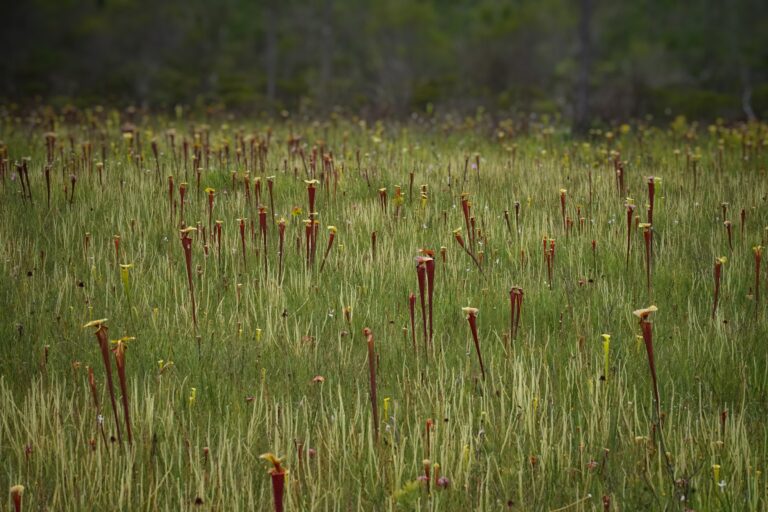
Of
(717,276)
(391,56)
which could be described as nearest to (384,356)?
(717,276)

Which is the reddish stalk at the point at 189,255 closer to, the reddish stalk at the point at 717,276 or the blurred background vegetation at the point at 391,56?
the reddish stalk at the point at 717,276

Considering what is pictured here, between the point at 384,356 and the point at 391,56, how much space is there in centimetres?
4470

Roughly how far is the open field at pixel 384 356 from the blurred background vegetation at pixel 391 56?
971 cm

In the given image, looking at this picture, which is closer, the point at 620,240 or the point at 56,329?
the point at 56,329

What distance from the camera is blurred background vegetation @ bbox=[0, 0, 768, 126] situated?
2161 centimetres

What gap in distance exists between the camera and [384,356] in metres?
2.97

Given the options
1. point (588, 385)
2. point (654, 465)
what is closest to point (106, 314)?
point (588, 385)

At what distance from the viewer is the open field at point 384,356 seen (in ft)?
7.07

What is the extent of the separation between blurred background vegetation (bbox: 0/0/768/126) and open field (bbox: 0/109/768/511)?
31.9 ft

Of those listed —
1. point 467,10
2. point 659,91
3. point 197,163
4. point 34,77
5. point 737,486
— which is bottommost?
point 737,486

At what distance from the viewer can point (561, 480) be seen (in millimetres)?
2195

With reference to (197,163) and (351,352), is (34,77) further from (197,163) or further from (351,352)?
(351,352)

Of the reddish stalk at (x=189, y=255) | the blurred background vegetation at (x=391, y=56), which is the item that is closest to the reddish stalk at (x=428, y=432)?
the reddish stalk at (x=189, y=255)

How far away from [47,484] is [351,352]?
1.29m
